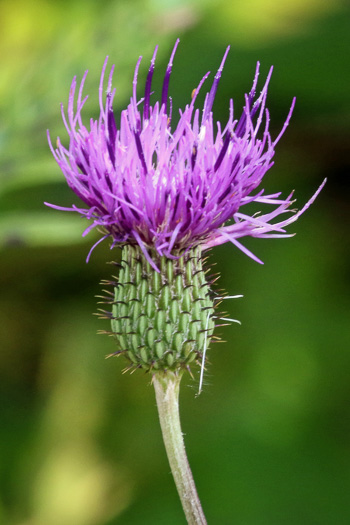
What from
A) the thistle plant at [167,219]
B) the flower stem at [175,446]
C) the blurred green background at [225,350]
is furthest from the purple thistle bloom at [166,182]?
the blurred green background at [225,350]

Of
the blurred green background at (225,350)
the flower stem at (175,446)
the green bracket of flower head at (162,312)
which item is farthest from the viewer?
the blurred green background at (225,350)

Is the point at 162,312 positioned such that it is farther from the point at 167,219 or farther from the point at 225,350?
the point at 225,350

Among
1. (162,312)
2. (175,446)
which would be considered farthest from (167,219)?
(175,446)

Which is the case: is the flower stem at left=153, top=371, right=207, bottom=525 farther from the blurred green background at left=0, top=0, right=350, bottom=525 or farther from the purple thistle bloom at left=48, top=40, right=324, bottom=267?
the blurred green background at left=0, top=0, right=350, bottom=525

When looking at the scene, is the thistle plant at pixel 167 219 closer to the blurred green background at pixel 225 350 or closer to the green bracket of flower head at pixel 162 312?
the green bracket of flower head at pixel 162 312

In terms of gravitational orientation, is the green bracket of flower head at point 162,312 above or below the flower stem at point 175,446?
above

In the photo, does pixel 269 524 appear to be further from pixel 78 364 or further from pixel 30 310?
pixel 30 310
